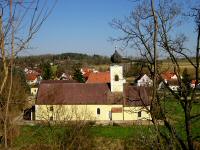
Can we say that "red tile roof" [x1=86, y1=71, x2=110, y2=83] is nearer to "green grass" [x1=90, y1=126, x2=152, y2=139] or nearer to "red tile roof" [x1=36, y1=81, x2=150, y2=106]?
"red tile roof" [x1=36, y1=81, x2=150, y2=106]

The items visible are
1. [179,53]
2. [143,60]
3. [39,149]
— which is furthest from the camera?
[39,149]

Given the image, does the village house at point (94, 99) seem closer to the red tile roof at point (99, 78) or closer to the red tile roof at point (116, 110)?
the red tile roof at point (116, 110)

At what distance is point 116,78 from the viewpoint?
35344 mm

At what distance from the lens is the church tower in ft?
116

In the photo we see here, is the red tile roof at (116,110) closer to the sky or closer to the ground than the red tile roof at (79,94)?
closer to the ground

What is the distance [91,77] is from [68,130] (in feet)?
99.2

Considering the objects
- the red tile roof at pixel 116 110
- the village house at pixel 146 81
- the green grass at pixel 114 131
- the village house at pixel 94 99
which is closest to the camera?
the village house at pixel 146 81

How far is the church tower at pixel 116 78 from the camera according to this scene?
35250mm

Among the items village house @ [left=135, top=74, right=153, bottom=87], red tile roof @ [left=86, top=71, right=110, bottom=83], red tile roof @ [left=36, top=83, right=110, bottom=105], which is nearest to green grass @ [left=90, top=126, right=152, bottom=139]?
red tile roof @ [left=36, top=83, right=110, bottom=105]

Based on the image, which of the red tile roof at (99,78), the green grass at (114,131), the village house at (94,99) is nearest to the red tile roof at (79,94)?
the village house at (94,99)

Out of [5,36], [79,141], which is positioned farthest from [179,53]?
[79,141]

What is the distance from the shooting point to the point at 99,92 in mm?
35469

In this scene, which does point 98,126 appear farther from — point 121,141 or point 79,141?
point 79,141

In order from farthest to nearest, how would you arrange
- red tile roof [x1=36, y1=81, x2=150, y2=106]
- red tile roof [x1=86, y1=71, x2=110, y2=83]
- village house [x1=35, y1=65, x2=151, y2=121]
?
1. red tile roof [x1=86, y1=71, x2=110, y2=83]
2. red tile roof [x1=36, y1=81, x2=150, y2=106]
3. village house [x1=35, y1=65, x2=151, y2=121]
